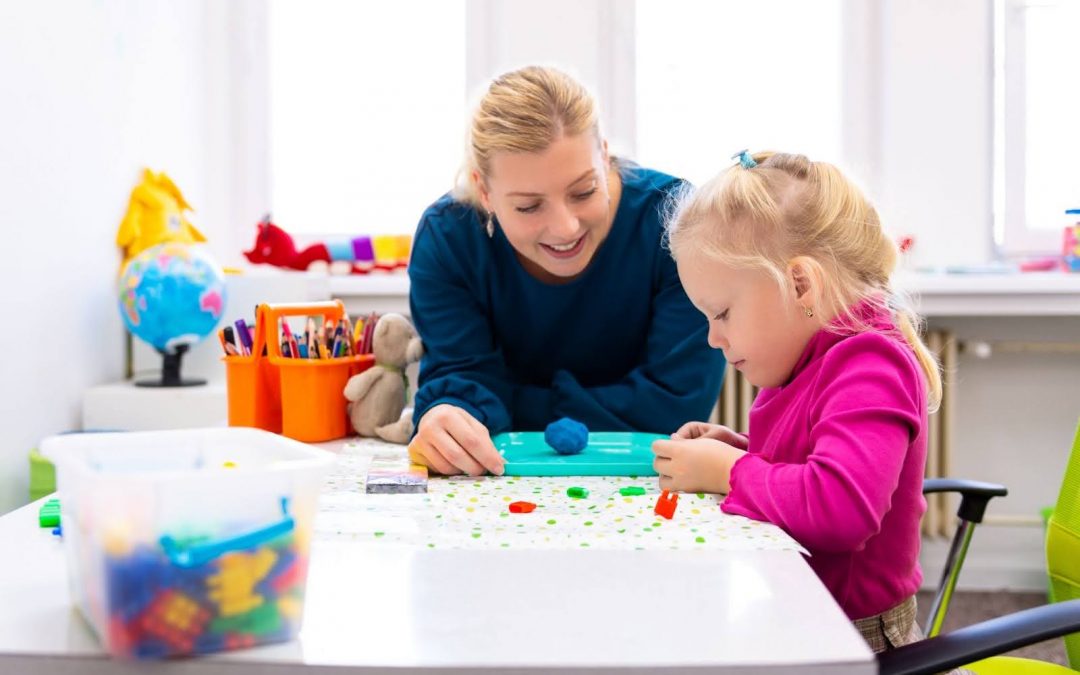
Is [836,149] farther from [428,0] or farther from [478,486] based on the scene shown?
[478,486]

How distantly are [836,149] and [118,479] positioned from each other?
2.72 metres

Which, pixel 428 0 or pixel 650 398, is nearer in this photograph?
pixel 650 398

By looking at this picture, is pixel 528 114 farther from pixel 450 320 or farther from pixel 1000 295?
pixel 1000 295

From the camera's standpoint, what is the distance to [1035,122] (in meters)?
2.95

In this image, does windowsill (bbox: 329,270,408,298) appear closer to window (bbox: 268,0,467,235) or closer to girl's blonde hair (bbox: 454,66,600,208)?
window (bbox: 268,0,467,235)

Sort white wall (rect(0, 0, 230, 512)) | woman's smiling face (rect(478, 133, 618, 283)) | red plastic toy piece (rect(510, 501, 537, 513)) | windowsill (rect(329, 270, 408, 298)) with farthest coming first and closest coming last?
windowsill (rect(329, 270, 408, 298))
white wall (rect(0, 0, 230, 512))
woman's smiling face (rect(478, 133, 618, 283))
red plastic toy piece (rect(510, 501, 537, 513))

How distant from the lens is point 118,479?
1.95 feet

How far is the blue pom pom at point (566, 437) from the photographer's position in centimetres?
120

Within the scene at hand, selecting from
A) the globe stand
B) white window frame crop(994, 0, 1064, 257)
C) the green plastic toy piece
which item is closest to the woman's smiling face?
the green plastic toy piece

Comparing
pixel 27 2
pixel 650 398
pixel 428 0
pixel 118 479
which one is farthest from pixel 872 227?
pixel 428 0

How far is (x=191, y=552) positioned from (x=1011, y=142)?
2.84 meters

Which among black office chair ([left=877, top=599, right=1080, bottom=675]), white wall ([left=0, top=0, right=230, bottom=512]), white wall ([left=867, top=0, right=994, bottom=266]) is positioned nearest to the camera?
black office chair ([left=877, top=599, right=1080, bottom=675])

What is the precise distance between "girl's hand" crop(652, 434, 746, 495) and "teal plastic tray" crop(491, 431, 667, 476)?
4.0 inches

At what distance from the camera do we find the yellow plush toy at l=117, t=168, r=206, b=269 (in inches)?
94.3
